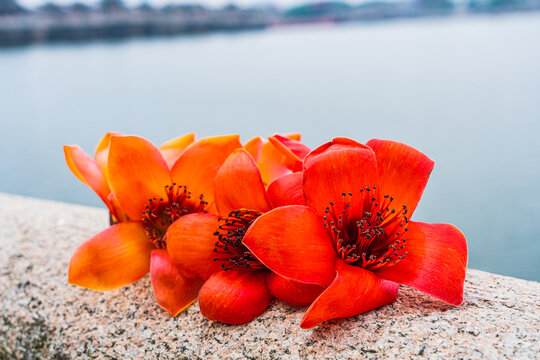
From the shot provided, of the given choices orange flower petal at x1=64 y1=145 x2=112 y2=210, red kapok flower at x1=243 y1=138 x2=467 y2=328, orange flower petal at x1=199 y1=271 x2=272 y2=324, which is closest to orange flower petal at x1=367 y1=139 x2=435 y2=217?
red kapok flower at x1=243 y1=138 x2=467 y2=328

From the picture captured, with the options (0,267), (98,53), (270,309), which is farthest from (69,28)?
(270,309)

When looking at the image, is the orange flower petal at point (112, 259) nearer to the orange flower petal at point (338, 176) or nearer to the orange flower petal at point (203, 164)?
the orange flower petal at point (203, 164)

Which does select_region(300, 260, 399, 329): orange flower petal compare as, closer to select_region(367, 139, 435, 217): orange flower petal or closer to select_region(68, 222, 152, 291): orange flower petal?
select_region(367, 139, 435, 217): orange flower petal

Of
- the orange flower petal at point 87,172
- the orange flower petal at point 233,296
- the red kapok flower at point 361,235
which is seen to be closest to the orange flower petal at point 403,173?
the red kapok flower at point 361,235

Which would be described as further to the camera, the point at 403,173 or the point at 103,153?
the point at 103,153

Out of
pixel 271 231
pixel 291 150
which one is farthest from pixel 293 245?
pixel 291 150

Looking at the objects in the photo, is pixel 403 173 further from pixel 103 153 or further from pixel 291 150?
pixel 103 153
